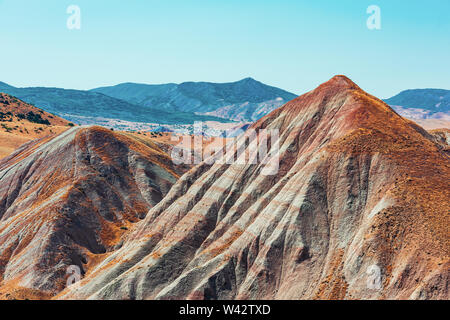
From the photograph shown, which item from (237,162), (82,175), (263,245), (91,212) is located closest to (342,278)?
(263,245)

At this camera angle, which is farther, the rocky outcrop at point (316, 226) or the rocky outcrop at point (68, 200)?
the rocky outcrop at point (68, 200)

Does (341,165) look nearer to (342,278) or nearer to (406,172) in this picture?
(406,172)

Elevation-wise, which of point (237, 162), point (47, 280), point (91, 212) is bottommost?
point (47, 280)

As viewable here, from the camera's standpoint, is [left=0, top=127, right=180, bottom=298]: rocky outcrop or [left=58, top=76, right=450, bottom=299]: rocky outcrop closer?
[left=58, top=76, right=450, bottom=299]: rocky outcrop

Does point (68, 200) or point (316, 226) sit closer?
point (316, 226)
